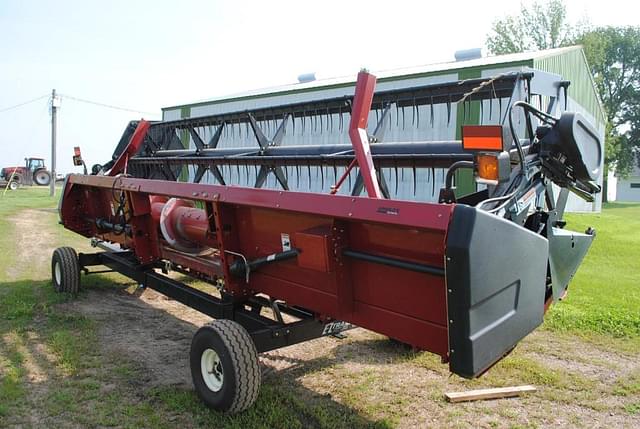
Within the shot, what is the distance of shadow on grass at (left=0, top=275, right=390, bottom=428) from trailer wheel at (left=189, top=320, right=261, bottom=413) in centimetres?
10

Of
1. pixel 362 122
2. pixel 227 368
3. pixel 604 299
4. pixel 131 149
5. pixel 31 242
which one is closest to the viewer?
pixel 227 368

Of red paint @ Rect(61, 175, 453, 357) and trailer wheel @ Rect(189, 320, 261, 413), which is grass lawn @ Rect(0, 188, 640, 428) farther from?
red paint @ Rect(61, 175, 453, 357)

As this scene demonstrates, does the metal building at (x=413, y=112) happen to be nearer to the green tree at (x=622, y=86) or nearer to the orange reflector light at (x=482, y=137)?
the orange reflector light at (x=482, y=137)

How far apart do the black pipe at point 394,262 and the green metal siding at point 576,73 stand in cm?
1188

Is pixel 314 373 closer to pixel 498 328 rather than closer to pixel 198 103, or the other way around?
pixel 498 328

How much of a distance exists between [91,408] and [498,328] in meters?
2.47

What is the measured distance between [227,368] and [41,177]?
32215mm

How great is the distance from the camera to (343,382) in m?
3.68

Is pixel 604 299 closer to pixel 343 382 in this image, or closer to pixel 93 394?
pixel 343 382

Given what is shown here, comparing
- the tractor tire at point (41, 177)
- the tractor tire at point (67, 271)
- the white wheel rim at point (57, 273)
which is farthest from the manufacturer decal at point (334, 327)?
the tractor tire at point (41, 177)

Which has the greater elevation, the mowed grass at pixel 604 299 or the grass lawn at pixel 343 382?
the mowed grass at pixel 604 299

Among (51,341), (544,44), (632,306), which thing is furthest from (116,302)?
(544,44)

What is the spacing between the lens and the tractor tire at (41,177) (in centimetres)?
3092

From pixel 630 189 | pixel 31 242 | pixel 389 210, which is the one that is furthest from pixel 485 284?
pixel 630 189
